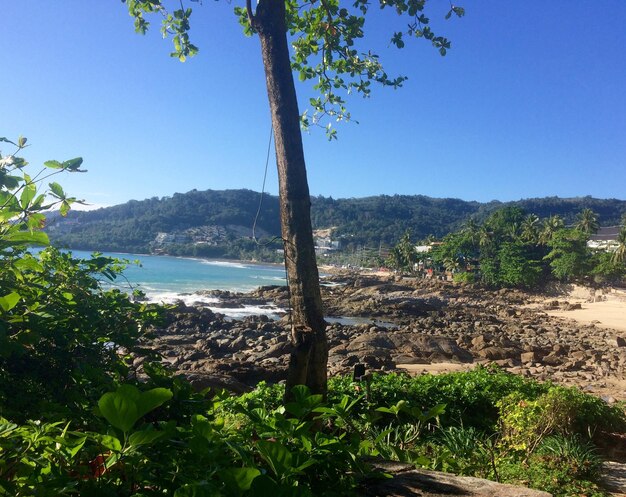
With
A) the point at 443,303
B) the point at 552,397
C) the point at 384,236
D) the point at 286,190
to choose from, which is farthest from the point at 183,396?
the point at 384,236

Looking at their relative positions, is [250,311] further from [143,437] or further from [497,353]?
[143,437]

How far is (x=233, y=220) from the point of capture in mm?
142000

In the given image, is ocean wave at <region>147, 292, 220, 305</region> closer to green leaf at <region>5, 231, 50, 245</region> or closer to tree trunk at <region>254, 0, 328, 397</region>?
tree trunk at <region>254, 0, 328, 397</region>


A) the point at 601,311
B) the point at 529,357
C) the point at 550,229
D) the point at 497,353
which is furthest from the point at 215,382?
the point at 550,229

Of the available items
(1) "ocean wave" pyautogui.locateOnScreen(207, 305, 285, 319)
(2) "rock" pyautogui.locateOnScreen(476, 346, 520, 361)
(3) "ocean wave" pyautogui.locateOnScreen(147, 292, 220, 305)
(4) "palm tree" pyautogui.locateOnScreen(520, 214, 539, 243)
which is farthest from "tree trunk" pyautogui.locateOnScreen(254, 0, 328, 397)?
(4) "palm tree" pyautogui.locateOnScreen(520, 214, 539, 243)

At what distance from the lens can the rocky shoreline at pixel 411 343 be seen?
12797 millimetres

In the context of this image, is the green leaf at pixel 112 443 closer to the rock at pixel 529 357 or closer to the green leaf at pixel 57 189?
the green leaf at pixel 57 189

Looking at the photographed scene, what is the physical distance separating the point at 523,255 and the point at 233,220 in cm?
10669

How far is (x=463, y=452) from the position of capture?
3883mm

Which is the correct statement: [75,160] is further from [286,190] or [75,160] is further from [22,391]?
[286,190]

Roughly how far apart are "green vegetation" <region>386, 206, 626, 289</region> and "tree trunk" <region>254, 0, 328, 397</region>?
45.2m

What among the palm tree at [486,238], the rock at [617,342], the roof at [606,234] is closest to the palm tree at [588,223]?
the roof at [606,234]

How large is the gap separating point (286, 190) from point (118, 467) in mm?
1821

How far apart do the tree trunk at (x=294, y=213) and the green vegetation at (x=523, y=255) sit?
148ft
